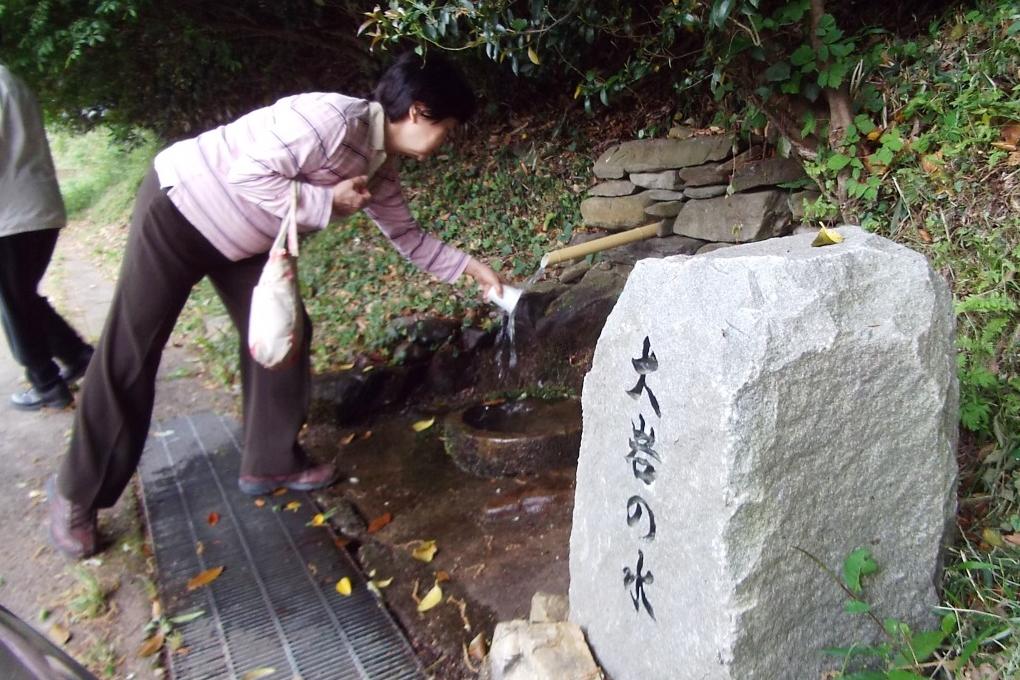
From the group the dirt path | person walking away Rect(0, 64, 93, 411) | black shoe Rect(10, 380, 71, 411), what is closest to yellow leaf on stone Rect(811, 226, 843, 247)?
the dirt path

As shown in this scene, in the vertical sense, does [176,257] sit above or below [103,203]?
above

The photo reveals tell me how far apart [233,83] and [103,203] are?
5.17m

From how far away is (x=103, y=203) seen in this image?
11.4 meters

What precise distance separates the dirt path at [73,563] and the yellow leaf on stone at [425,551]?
924 mm

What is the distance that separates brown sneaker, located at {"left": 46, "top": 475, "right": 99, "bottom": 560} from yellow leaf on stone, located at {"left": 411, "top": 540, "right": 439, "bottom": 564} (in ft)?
4.06

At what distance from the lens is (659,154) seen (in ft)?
13.8

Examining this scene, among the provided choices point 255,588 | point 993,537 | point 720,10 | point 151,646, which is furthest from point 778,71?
point 151,646

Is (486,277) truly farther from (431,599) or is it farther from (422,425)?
(422,425)

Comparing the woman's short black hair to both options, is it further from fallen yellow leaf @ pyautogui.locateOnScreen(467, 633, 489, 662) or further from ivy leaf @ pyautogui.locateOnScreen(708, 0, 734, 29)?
fallen yellow leaf @ pyautogui.locateOnScreen(467, 633, 489, 662)

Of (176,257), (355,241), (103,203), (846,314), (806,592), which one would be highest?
(846,314)

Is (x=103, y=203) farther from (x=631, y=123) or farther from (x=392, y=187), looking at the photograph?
(x=392, y=187)

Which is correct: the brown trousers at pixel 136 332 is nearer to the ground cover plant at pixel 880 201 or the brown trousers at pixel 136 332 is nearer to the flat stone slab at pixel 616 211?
the ground cover plant at pixel 880 201

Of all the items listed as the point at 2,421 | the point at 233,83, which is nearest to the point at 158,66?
the point at 233,83

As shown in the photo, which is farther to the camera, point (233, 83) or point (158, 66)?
point (233, 83)
